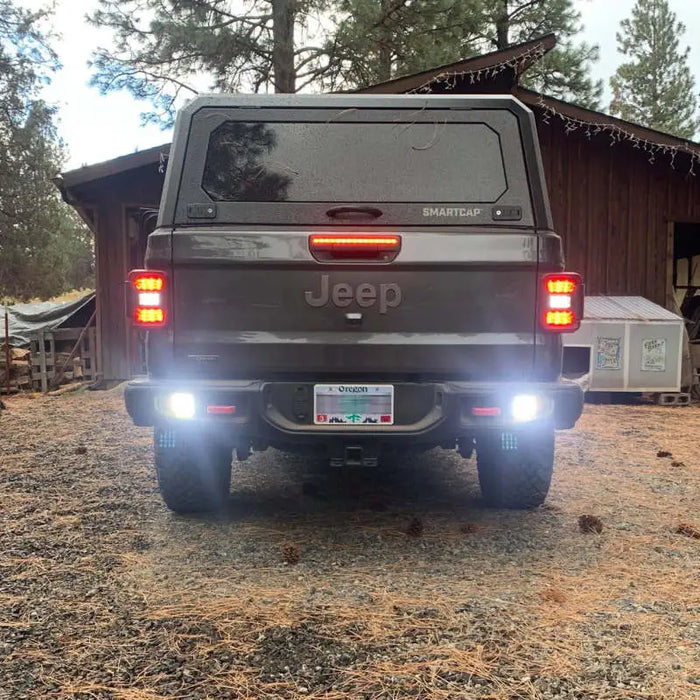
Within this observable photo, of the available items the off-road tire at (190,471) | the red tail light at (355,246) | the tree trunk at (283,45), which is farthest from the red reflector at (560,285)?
the tree trunk at (283,45)

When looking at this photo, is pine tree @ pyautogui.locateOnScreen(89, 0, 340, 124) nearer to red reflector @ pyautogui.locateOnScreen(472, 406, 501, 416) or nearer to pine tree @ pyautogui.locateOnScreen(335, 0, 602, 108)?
pine tree @ pyautogui.locateOnScreen(335, 0, 602, 108)

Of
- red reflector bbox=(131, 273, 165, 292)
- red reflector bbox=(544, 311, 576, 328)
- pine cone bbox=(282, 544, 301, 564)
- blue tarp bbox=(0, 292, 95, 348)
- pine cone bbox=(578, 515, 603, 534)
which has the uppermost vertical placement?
red reflector bbox=(131, 273, 165, 292)

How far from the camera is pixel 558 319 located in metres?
3.13

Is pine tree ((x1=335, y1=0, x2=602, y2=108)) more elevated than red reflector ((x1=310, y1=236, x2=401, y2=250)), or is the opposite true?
pine tree ((x1=335, y1=0, x2=602, y2=108))

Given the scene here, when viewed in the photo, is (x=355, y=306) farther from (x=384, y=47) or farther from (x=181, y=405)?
Answer: (x=384, y=47)

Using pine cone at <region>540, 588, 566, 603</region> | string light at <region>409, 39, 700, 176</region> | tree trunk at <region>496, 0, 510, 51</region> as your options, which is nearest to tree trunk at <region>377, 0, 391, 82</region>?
string light at <region>409, 39, 700, 176</region>

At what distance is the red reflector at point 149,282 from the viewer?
10.1 feet

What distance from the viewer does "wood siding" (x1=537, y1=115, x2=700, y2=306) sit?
10.4 m

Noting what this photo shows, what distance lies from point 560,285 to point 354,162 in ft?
3.79

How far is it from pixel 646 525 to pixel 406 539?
4.69 feet

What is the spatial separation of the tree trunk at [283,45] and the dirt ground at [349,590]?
10.5 m

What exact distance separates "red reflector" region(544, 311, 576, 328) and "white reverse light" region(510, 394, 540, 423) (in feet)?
1.12

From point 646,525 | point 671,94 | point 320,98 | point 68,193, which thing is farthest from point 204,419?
point 671,94

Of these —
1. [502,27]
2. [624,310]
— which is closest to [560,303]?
[624,310]
